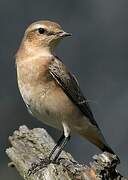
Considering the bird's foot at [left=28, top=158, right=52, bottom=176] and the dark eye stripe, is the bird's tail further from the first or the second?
the dark eye stripe

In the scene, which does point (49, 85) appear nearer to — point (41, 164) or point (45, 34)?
point (45, 34)

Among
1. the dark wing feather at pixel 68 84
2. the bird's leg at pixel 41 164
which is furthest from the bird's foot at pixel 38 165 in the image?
the dark wing feather at pixel 68 84

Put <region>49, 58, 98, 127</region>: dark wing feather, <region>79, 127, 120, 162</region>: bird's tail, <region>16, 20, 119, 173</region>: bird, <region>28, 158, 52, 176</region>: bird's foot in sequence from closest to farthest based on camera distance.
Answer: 1. <region>28, 158, 52, 176</region>: bird's foot
2. <region>16, 20, 119, 173</region>: bird
3. <region>49, 58, 98, 127</region>: dark wing feather
4. <region>79, 127, 120, 162</region>: bird's tail

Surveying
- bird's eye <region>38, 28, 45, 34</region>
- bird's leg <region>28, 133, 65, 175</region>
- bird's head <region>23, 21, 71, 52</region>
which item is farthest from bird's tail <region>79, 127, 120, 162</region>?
bird's eye <region>38, 28, 45, 34</region>

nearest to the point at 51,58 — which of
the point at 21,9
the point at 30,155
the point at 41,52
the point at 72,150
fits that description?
the point at 41,52

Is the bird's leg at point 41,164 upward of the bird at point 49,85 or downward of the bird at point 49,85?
downward

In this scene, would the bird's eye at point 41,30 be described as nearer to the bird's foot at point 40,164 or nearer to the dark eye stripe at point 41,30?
the dark eye stripe at point 41,30
